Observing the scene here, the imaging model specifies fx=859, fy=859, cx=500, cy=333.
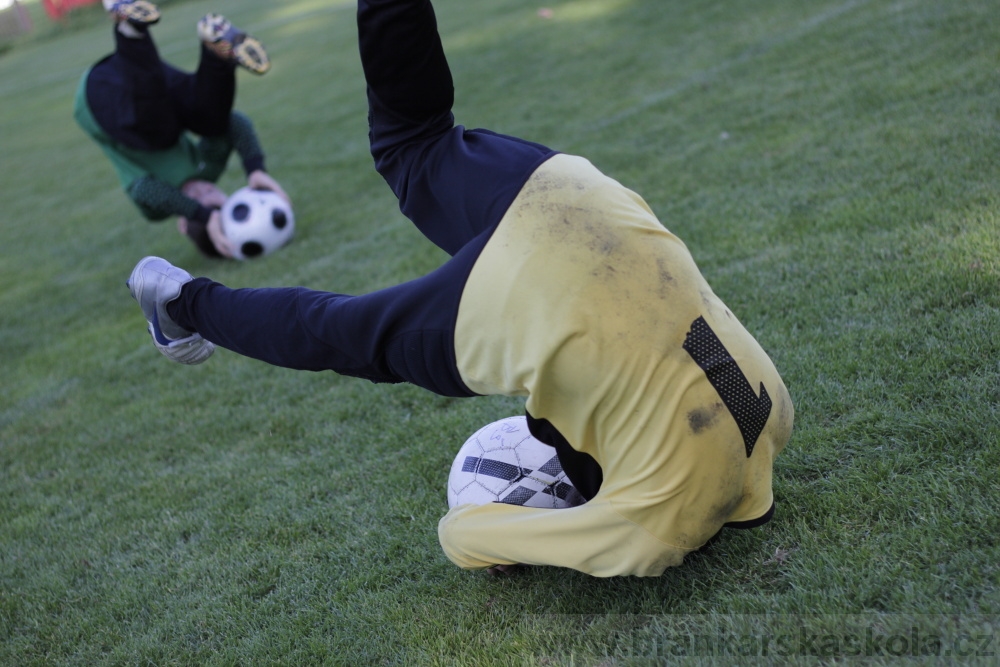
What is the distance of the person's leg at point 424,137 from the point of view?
230cm

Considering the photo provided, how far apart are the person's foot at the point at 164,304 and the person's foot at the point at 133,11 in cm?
352

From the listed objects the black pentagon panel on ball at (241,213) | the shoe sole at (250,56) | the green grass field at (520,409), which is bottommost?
the black pentagon panel on ball at (241,213)

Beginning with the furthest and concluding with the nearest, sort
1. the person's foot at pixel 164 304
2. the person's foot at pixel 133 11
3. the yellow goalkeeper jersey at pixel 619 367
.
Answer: the person's foot at pixel 133 11 → the person's foot at pixel 164 304 → the yellow goalkeeper jersey at pixel 619 367

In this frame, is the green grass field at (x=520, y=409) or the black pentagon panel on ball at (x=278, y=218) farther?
the black pentagon panel on ball at (x=278, y=218)

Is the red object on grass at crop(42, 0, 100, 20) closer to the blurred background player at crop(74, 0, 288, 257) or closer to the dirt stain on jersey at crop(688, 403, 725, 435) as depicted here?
the blurred background player at crop(74, 0, 288, 257)

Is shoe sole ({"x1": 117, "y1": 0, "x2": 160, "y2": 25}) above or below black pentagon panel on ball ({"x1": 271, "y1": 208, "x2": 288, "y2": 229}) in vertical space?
above

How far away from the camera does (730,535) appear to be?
2.41 metres

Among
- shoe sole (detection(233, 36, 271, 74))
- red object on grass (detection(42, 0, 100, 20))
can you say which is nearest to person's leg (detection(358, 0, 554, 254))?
shoe sole (detection(233, 36, 271, 74))

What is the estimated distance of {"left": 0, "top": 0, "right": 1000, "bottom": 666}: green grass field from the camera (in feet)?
7.39

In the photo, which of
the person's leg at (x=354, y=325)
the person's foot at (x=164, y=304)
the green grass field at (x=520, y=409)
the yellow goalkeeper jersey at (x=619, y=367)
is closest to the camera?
the yellow goalkeeper jersey at (x=619, y=367)

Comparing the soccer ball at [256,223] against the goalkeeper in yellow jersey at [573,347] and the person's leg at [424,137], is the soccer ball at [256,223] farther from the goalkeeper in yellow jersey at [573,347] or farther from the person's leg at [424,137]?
the goalkeeper in yellow jersey at [573,347]

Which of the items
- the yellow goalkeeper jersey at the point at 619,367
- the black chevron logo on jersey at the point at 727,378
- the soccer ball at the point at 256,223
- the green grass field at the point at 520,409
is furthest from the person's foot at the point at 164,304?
the soccer ball at the point at 256,223

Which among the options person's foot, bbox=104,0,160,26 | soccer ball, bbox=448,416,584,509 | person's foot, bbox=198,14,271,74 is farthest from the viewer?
person's foot, bbox=198,14,271,74

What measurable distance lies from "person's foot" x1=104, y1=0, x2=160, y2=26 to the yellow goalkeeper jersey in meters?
4.59
